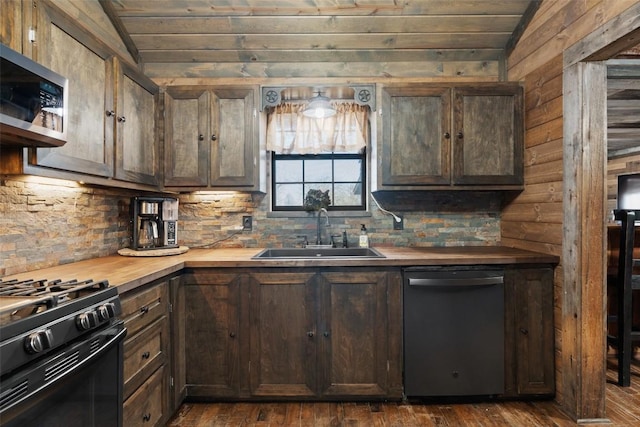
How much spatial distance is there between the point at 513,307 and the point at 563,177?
90cm

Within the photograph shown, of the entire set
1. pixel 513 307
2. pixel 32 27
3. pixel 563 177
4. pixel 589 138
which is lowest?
pixel 513 307

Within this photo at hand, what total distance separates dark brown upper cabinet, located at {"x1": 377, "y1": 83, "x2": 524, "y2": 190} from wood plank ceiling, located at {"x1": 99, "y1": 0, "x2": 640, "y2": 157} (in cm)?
39

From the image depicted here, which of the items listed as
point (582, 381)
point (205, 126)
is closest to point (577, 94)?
point (582, 381)

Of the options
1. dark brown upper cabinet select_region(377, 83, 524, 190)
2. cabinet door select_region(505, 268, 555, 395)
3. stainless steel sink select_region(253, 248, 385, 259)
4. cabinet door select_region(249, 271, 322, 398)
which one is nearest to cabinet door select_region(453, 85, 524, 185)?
dark brown upper cabinet select_region(377, 83, 524, 190)

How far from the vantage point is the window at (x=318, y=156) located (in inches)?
111

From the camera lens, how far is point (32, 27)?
4.68 ft

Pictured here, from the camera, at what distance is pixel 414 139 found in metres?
2.50

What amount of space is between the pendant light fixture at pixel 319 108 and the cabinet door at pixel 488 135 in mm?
961

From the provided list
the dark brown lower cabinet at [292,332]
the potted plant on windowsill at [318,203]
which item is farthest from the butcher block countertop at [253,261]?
the potted plant on windowsill at [318,203]

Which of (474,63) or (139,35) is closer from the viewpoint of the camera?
(139,35)

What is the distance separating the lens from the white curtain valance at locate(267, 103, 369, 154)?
2.82m

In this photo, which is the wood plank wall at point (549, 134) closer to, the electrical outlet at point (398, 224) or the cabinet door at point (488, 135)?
the cabinet door at point (488, 135)

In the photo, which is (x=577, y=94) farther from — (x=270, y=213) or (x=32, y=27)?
(x=32, y=27)

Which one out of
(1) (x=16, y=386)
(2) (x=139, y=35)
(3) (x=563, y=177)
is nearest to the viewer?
(1) (x=16, y=386)
